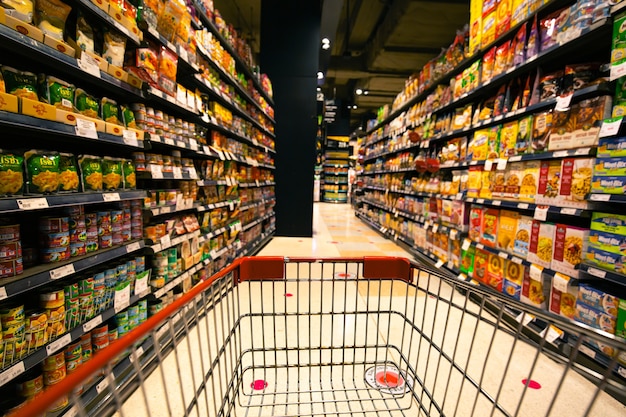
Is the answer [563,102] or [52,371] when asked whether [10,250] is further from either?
[563,102]

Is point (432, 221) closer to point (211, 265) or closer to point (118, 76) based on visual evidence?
point (211, 265)

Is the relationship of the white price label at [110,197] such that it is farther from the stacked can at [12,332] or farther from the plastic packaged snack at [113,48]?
the plastic packaged snack at [113,48]

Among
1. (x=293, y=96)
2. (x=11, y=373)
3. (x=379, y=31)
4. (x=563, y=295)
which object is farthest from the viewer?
(x=379, y=31)

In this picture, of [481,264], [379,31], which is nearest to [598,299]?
[481,264]

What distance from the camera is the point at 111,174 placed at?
1.66m

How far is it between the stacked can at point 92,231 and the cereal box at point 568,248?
2.80 metres

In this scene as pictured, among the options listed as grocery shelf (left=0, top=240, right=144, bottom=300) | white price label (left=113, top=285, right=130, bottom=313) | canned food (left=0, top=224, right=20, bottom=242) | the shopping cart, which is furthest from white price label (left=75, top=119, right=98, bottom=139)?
the shopping cart

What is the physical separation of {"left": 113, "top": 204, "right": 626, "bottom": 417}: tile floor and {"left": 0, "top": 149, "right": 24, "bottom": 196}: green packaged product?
858 mm

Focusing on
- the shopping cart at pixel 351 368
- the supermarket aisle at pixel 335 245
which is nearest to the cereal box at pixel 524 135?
the shopping cart at pixel 351 368

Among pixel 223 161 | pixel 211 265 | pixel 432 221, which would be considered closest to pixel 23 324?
pixel 211 265

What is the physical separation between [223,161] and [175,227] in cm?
129

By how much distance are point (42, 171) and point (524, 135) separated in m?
3.08

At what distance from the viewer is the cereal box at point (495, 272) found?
2602 millimetres

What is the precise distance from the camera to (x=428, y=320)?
97.4 inches
